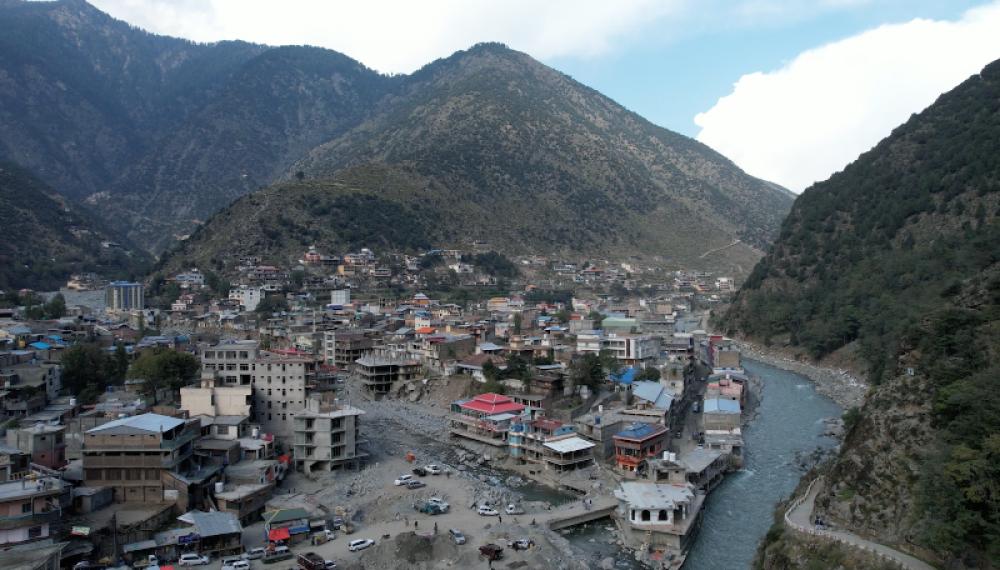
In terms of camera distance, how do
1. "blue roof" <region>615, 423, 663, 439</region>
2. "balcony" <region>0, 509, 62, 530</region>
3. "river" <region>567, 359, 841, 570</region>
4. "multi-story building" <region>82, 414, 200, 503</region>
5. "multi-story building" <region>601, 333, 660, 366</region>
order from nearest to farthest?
"balcony" <region>0, 509, 62, 530</region>, "river" <region>567, 359, 841, 570</region>, "multi-story building" <region>82, 414, 200, 503</region>, "blue roof" <region>615, 423, 663, 439</region>, "multi-story building" <region>601, 333, 660, 366</region>

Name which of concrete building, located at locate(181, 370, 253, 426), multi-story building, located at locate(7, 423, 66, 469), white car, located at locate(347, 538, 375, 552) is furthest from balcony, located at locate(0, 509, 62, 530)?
concrete building, located at locate(181, 370, 253, 426)

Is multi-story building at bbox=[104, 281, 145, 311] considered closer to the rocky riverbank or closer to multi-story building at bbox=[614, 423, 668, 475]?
multi-story building at bbox=[614, 423, 668, 475]

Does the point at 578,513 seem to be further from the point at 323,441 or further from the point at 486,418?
the point at 323,441

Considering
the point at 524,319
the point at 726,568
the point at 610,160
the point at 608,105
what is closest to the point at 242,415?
the point at 726,568

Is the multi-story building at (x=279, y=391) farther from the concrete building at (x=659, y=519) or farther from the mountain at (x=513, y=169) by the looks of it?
the mountain at (x=513, y=169)

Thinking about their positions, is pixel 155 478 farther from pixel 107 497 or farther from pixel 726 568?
pixel 726 568

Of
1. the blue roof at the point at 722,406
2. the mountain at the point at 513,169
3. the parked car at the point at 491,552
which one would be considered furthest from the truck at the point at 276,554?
the mountain at the point at 513,169
